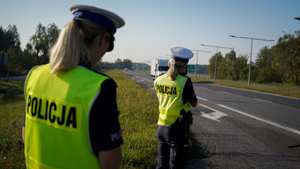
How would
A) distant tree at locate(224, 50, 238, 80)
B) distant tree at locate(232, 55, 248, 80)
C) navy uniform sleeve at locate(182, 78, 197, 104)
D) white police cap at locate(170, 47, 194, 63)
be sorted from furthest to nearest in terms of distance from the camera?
distant tree at locate(224, 50, 238, 80) → distant tree at locate(232, 55, 248, 80) → white police cap at locate(170, 47, 194, 63) → navy uniform sleeve at locate(182, 78, 197, 104)

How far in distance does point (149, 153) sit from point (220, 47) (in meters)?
34.0

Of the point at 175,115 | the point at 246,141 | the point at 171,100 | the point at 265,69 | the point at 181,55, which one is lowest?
the point at 246,141

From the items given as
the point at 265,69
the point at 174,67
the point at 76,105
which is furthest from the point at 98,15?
the point at 265,69

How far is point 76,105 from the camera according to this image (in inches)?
45.0

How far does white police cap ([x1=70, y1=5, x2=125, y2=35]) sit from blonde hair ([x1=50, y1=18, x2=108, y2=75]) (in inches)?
1.0

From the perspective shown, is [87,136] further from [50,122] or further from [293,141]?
[293,141]

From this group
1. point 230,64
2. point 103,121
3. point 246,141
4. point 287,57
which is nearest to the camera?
point 103,121

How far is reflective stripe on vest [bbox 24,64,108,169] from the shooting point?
114 centimetres

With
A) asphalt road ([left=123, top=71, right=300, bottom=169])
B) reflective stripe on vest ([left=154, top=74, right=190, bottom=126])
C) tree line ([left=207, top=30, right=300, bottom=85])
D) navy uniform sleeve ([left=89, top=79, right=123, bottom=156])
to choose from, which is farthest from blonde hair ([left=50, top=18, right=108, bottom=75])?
tree line ([left=207, top=30, right=300, bottom=85])

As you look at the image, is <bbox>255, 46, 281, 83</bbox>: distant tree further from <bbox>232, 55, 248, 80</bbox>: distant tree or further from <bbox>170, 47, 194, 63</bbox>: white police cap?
<bbox>170, 47, 194, 63</bbox>: white police cap

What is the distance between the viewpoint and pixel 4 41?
57.3 metres

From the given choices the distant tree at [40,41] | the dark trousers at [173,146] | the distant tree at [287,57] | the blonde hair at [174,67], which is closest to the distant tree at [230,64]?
the distant tree at [287,57]

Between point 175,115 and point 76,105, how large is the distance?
1.82 metres

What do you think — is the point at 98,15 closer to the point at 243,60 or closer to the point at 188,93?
the point at 188,93
